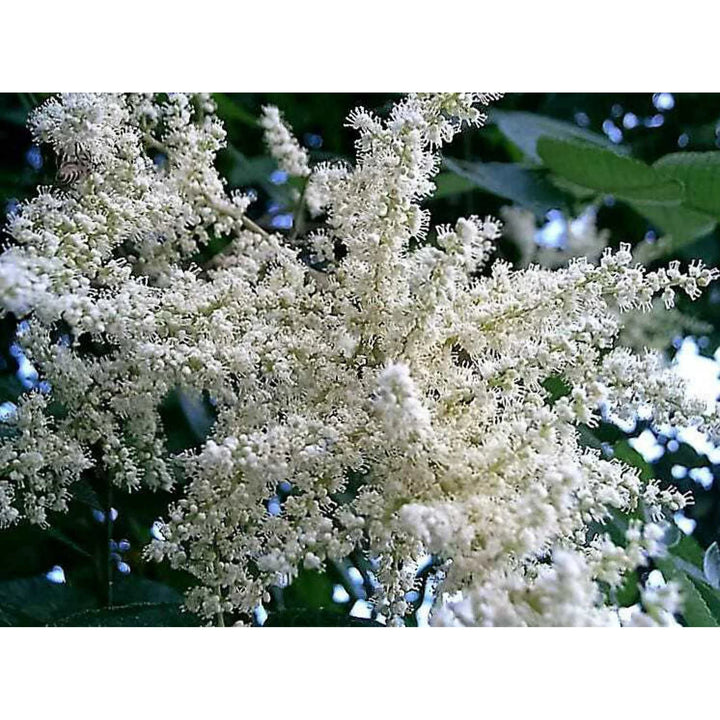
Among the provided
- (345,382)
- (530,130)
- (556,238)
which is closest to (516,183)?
(530,130)

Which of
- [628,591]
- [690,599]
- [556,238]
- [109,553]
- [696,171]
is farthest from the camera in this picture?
[556,238]

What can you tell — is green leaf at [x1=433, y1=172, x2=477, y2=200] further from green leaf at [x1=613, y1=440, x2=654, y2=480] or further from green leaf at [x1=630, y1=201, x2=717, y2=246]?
green leaf at [x1=613, y1=440, x2=654, y2=480]

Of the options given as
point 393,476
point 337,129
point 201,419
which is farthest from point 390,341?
point 337,129

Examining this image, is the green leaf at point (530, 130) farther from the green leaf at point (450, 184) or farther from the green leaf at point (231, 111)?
the green leaf at point (231, 111)

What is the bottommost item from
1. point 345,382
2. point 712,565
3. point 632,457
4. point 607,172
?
point 712,565

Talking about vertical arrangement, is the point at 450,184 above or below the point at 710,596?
above

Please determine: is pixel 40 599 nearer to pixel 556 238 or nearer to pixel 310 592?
pixel 310 592
